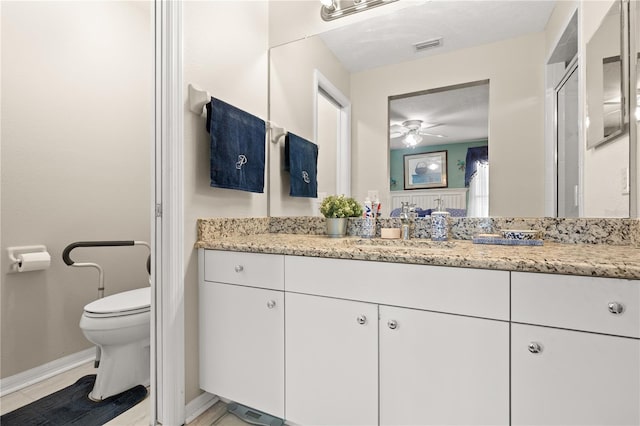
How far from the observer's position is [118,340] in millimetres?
1662

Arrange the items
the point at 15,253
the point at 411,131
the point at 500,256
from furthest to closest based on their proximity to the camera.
Answer: the point at 15,253 < the point at 411,131 < the point at 500,256

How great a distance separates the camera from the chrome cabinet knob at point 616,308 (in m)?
0.78

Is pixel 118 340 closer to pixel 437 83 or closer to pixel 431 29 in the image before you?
pixel 437 83

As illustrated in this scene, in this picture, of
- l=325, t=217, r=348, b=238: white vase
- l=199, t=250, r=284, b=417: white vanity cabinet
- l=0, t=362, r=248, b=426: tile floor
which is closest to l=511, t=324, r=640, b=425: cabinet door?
l=199, t=250, r=284, b=417: white vanity cabinet

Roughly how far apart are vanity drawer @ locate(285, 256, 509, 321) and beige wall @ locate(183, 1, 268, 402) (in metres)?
0.54

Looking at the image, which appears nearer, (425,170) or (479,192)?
(479,192)

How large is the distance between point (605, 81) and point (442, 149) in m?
0.63

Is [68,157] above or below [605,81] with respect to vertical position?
below

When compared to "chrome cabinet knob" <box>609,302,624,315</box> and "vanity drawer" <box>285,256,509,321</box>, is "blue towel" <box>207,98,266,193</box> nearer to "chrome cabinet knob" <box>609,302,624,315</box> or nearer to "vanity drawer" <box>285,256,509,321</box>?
"vanity drawer" <box>285,256,509,321</box>

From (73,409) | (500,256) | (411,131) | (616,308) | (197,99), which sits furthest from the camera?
(411,131)

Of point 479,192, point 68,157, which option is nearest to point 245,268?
point 479,192

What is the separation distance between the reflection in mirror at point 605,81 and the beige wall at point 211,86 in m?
1.59

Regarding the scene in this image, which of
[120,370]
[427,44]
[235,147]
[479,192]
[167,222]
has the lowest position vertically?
[120,370]

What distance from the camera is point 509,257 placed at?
3.08 feet
